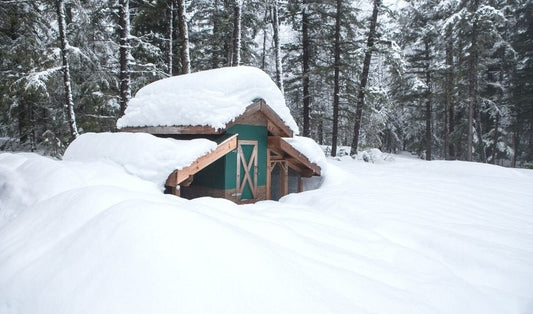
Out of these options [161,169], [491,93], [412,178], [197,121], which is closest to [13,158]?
[161,169]

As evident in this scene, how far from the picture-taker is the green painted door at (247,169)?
8.78m

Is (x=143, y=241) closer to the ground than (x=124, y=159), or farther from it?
closer to the ground

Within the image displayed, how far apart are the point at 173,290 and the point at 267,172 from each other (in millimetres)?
7397

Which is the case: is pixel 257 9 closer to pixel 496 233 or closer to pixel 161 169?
pixel 161 169

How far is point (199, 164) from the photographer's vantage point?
7.00 meters

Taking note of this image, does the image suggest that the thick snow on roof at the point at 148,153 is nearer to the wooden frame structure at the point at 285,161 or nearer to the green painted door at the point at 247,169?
the green painted door at the point at 247,169

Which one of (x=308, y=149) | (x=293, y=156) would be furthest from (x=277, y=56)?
(x=293, y=156)

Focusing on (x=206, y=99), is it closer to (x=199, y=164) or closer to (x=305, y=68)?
(x=199, y=164)

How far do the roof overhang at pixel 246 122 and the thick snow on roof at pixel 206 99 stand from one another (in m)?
0.11

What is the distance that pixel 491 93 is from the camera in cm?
2258

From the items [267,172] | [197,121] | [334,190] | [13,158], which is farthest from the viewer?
[267,172]

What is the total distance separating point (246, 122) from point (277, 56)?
27.1 ft

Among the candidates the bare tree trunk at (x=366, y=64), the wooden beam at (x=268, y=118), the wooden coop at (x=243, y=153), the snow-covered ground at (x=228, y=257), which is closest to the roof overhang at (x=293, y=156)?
the wooden coop at (x=243, y=153)

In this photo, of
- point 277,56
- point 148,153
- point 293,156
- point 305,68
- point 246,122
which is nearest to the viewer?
point 148,153
